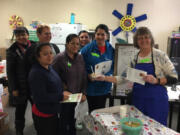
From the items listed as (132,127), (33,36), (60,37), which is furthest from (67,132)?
(33,36)

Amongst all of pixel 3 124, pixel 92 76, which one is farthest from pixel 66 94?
pixel 3 124

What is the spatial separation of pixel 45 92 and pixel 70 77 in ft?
1.03

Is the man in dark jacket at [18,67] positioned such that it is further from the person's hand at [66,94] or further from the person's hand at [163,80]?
the person's hand at [163,80]

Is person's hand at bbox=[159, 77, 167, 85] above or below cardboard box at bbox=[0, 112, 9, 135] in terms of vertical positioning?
above

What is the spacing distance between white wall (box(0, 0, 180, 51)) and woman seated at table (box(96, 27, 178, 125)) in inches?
131

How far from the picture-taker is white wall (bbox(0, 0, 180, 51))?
4414 mm

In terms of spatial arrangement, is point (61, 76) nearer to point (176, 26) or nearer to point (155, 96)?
point (155, 96)

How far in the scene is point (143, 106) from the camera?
149 cm

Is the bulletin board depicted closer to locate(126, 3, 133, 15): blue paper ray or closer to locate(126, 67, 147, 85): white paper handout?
locate(126, 67, 147, 85): white paper handout

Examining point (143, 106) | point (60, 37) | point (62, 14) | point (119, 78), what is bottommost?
point (143, 106)

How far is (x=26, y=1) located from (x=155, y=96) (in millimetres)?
4591

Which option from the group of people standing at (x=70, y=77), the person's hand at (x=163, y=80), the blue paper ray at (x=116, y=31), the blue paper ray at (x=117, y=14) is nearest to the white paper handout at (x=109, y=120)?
the group of people standing at (x=70, y=77)

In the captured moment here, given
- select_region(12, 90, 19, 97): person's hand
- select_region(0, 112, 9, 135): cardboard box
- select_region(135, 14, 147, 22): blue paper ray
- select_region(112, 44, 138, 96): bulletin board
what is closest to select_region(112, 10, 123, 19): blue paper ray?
select_region(135, 14, 147, 22): blue paper ray

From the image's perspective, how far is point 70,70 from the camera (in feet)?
5.14
